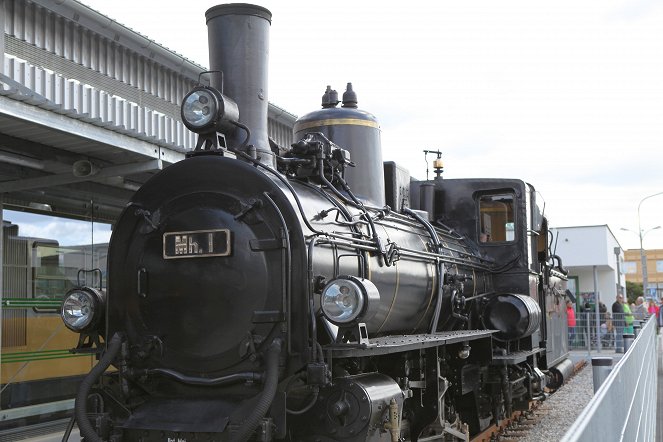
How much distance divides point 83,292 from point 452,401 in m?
3.94

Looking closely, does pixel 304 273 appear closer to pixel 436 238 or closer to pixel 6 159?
pixel 436 238

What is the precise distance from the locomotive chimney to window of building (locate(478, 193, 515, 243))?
4407mm

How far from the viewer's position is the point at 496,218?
933 cm

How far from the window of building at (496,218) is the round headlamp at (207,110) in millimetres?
4772

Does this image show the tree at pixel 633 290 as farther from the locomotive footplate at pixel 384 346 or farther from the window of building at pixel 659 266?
the locomotive footplate at pixel 384 346

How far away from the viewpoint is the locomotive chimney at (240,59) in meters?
5.56

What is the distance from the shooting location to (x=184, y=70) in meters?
11.6

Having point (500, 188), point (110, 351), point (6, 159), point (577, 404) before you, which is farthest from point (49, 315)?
point (577, 404)

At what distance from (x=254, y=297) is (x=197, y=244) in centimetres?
57

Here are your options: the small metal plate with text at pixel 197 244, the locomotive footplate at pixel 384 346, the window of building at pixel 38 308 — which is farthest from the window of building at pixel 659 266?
the small metal plate with text at pixel 197 244

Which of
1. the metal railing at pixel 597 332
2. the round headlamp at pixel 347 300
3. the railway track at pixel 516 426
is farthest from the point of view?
the metal railing at pixel 597 332

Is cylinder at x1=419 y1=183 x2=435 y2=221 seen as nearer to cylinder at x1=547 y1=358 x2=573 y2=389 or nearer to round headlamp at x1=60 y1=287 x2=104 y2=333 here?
cylinder at x1=547 y1=358 x2=573 y2=389

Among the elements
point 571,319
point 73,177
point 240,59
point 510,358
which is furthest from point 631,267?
point 240,59

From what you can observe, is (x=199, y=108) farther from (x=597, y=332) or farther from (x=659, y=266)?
(x=659, y=266)
